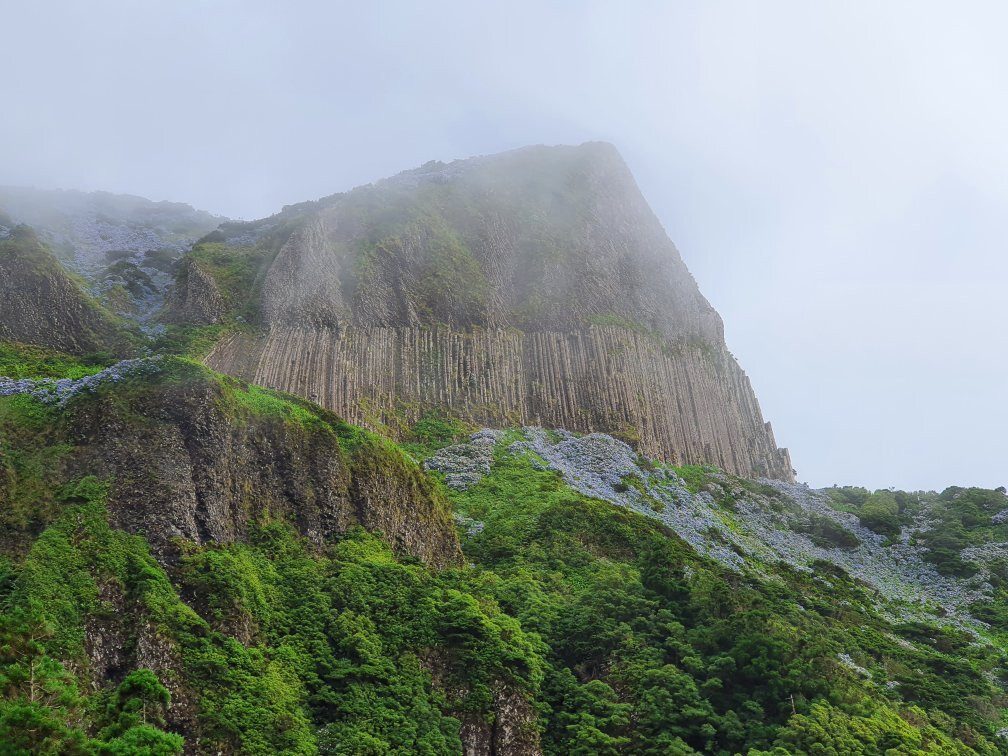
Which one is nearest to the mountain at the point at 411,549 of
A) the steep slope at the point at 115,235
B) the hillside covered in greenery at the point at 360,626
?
the hillside covered in greenery at the point at 360,626

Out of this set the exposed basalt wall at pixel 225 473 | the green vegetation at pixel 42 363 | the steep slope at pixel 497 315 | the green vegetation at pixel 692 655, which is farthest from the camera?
the steep slope at pixel 497 315

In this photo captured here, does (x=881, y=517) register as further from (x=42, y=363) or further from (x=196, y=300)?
(x=42, y=363)

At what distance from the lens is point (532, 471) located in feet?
177

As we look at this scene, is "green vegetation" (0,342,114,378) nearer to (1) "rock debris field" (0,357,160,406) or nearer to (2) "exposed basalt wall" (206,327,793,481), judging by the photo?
(2) "exposed basalt wall" (206,327,793,481)

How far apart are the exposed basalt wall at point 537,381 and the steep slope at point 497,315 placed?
0.15 m

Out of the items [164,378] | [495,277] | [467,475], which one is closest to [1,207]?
[495,277]

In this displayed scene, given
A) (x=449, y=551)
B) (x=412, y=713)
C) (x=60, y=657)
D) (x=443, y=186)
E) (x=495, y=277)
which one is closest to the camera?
(x=60, y=657)

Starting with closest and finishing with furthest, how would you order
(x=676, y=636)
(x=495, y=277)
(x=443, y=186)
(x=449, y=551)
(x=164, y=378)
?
(x=164, y=378)
(x=676, y=636)
(x=449, y=551)
(x=495, y=277)
(x=443, y=186)

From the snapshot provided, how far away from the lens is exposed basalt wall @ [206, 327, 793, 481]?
60250mm

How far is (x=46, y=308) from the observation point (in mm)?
56906

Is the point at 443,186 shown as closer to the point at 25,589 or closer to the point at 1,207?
the point at 1,207

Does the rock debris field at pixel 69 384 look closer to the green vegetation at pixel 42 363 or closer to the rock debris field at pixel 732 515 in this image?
the green vegetation at pixel 42 363

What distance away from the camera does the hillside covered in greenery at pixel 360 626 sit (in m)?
21.7

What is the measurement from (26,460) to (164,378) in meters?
5.24
